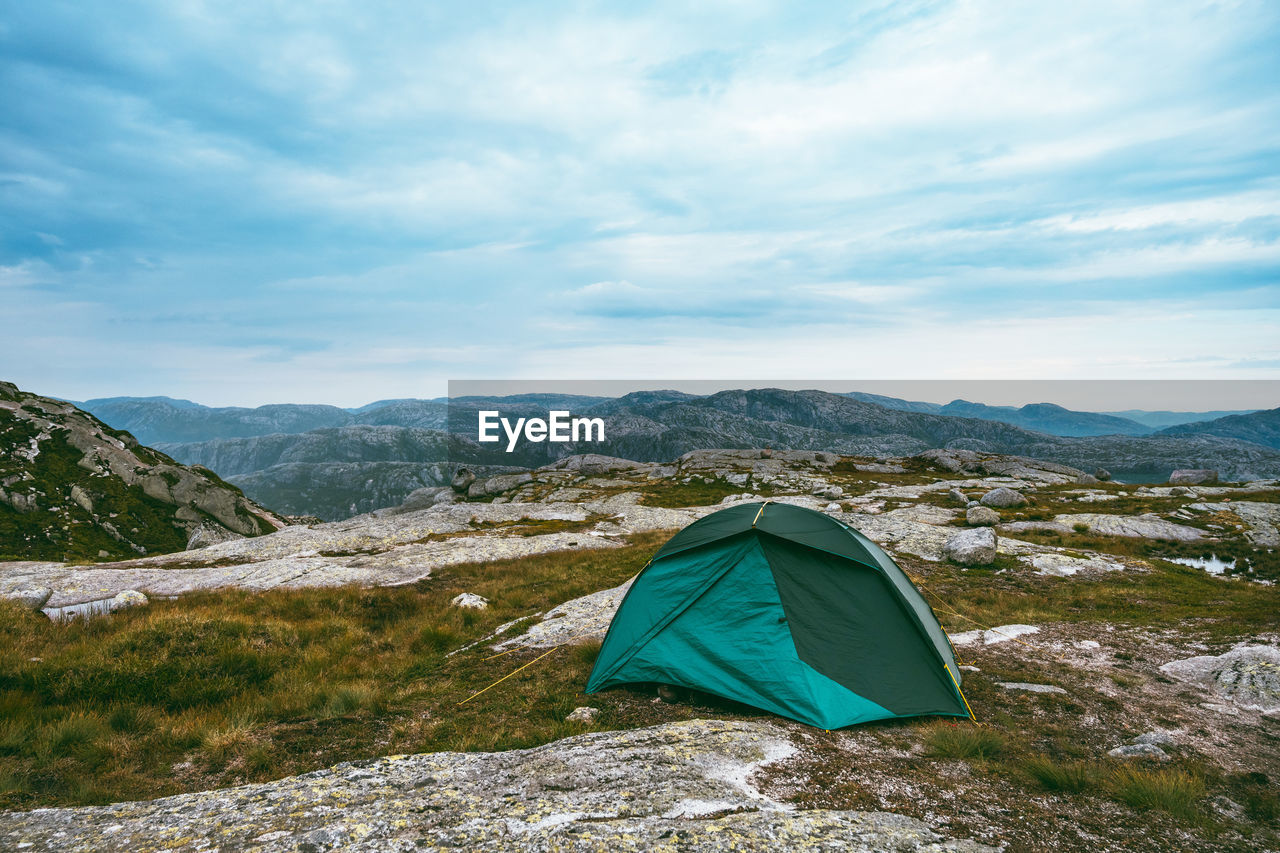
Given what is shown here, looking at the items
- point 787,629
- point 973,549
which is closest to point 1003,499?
point 973,549

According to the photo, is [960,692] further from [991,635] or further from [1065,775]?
[991,635]

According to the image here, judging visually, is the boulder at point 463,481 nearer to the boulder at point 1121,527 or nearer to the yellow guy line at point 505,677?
the boulder at point 1121,527

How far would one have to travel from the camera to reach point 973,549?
25.1 metres

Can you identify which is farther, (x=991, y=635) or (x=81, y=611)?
(x=81, y=611)

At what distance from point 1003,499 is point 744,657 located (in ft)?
194

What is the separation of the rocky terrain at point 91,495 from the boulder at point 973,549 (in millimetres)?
73963

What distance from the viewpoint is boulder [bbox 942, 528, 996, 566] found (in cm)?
2483

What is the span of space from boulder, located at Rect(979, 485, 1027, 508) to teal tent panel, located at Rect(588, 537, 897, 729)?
57.4 meters

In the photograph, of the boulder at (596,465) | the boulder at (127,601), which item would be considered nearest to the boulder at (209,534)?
the boulder at (127,601)

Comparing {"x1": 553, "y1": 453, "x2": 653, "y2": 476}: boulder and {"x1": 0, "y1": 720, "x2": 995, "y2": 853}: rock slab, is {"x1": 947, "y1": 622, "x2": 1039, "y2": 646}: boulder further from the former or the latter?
{"x1": 553, "y1": 453, "x2": 653, "y2": 476}: boulder

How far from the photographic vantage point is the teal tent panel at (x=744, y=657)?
885 cm

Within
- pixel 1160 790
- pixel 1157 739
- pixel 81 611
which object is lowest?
pixel 81 611

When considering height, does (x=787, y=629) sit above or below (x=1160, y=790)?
above

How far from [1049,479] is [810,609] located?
359 feet
